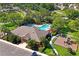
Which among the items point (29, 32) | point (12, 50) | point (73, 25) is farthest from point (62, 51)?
point (12, 50)

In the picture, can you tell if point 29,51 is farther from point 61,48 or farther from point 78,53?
point 78,53

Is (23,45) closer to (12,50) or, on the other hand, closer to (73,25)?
(12,50)

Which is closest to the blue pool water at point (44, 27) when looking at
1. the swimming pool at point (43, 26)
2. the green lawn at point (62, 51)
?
the swimming pool at point (43, 26)

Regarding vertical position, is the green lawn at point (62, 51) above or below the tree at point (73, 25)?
below

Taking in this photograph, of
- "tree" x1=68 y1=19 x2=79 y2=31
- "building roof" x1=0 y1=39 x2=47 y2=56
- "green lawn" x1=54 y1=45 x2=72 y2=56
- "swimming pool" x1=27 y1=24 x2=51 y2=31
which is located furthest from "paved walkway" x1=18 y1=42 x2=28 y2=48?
"tree" x1=68 y1=19 x2=79 y2=31

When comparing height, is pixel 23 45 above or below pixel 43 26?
below

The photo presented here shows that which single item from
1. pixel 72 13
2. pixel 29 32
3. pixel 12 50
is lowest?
pixel 12 50

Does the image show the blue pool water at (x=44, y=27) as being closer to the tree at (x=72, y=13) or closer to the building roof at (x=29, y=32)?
the building roof at (x=29, y=32)
